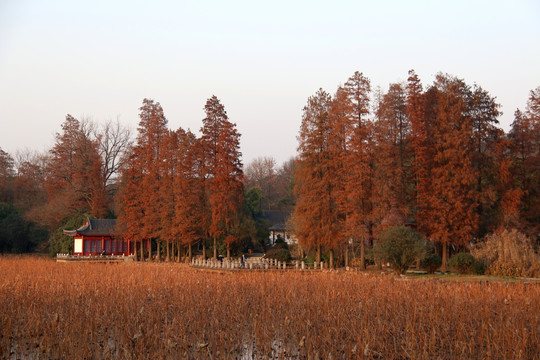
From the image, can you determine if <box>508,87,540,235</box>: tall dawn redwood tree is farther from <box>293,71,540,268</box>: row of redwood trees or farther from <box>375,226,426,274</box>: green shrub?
<box>375,226,426,274</box>: green shrub

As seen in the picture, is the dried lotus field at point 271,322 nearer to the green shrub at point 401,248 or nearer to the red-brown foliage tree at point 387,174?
the green shrub at point 401,248

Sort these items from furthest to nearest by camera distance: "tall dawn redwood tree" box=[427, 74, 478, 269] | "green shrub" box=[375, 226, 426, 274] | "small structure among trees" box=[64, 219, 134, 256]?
"small structure among trees" box=[64, 219, 134, 256] → "tall dawn redwood tree" box=[427, 74, 478, 269] → "green shrub" box=[375, 226, 426, 274]

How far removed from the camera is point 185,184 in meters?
34.2

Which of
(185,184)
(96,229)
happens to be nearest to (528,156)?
(185,184)

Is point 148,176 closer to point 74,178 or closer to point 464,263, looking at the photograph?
point 74,178

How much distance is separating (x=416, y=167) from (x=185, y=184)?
1454 cm

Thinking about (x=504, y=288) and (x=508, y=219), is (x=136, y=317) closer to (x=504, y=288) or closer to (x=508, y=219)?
(x=504, y=288)

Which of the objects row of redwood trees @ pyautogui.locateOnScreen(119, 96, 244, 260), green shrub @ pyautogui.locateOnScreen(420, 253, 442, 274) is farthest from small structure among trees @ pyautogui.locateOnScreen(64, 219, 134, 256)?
green shrub @ pyautogui.locateOnScreen(420, 253, 442, 274)

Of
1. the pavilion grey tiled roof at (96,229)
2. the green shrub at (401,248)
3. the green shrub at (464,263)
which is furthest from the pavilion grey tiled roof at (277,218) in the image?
the green shrub at (401,248)

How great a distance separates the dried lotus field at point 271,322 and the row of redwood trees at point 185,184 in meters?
15.9

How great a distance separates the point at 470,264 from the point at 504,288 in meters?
7.71

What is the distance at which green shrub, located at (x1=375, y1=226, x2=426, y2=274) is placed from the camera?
2223cm

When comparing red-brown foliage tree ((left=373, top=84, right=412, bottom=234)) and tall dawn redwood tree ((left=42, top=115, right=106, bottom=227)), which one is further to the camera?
tall dawn redwood tree ((left=42, top=115, right=106, bottom=227))

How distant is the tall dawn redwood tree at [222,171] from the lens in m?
32.4
